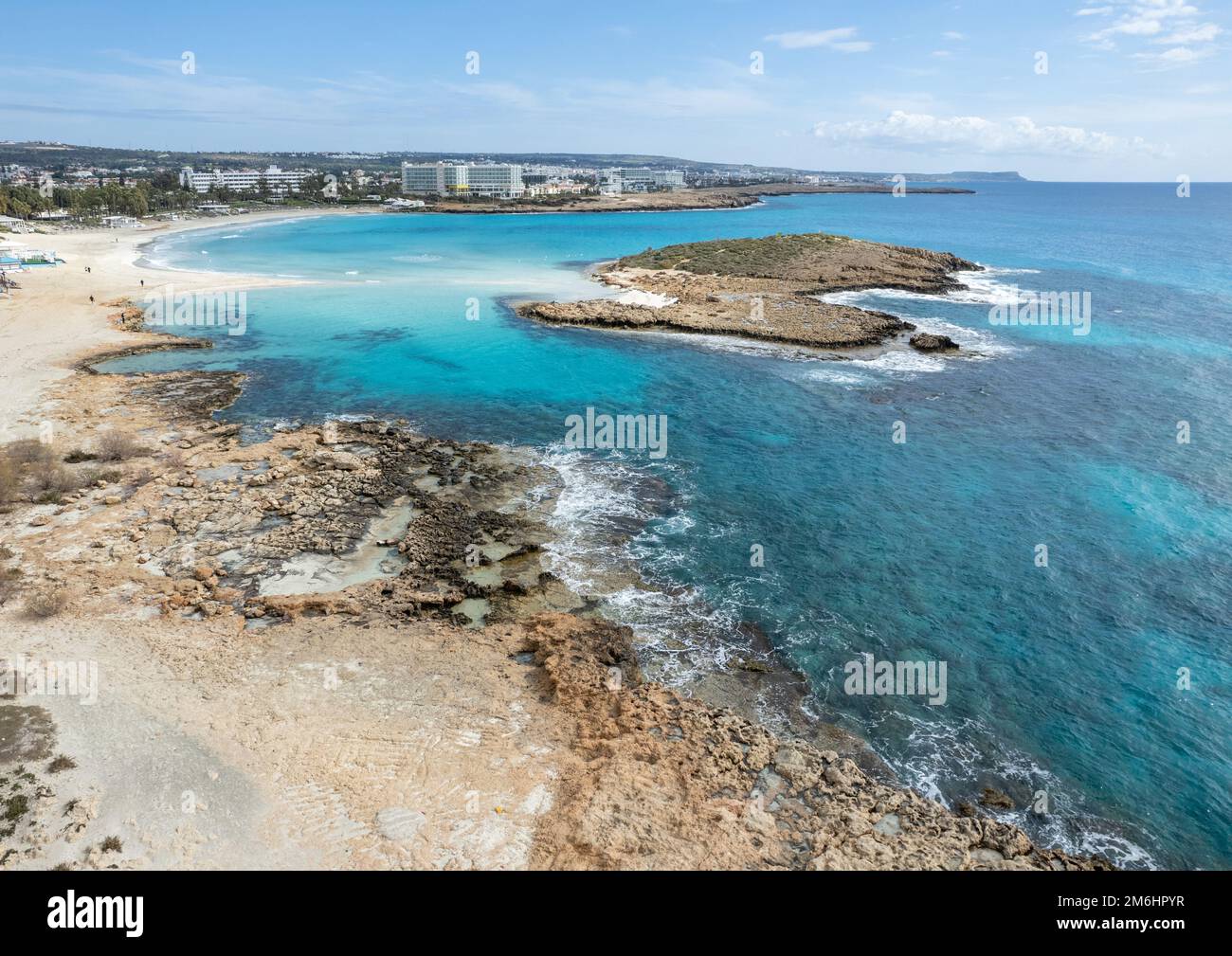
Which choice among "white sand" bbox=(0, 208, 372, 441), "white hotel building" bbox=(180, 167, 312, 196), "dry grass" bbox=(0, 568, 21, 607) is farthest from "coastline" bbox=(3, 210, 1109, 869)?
"white hotel building" bbox=(180, 167, 312, 196)

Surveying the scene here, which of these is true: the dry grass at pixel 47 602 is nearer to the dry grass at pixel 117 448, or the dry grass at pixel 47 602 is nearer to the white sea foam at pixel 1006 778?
the dry grass at pixel 117 448

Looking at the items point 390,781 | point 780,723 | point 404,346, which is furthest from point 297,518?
point 404,346

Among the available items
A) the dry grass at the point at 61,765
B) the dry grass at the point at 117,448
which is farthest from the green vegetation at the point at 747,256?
the dry grass at the point at 61,765

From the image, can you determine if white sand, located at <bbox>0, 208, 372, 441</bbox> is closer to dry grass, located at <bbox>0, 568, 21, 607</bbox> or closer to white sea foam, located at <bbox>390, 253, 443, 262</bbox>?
dry grass, located at <bbox>0, 568, 21, 607</bbox>

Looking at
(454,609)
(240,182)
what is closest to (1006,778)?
(454,609)

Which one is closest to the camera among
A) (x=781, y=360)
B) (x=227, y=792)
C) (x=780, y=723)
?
(x=227, y=792)

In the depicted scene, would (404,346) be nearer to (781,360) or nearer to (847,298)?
(781,360)
